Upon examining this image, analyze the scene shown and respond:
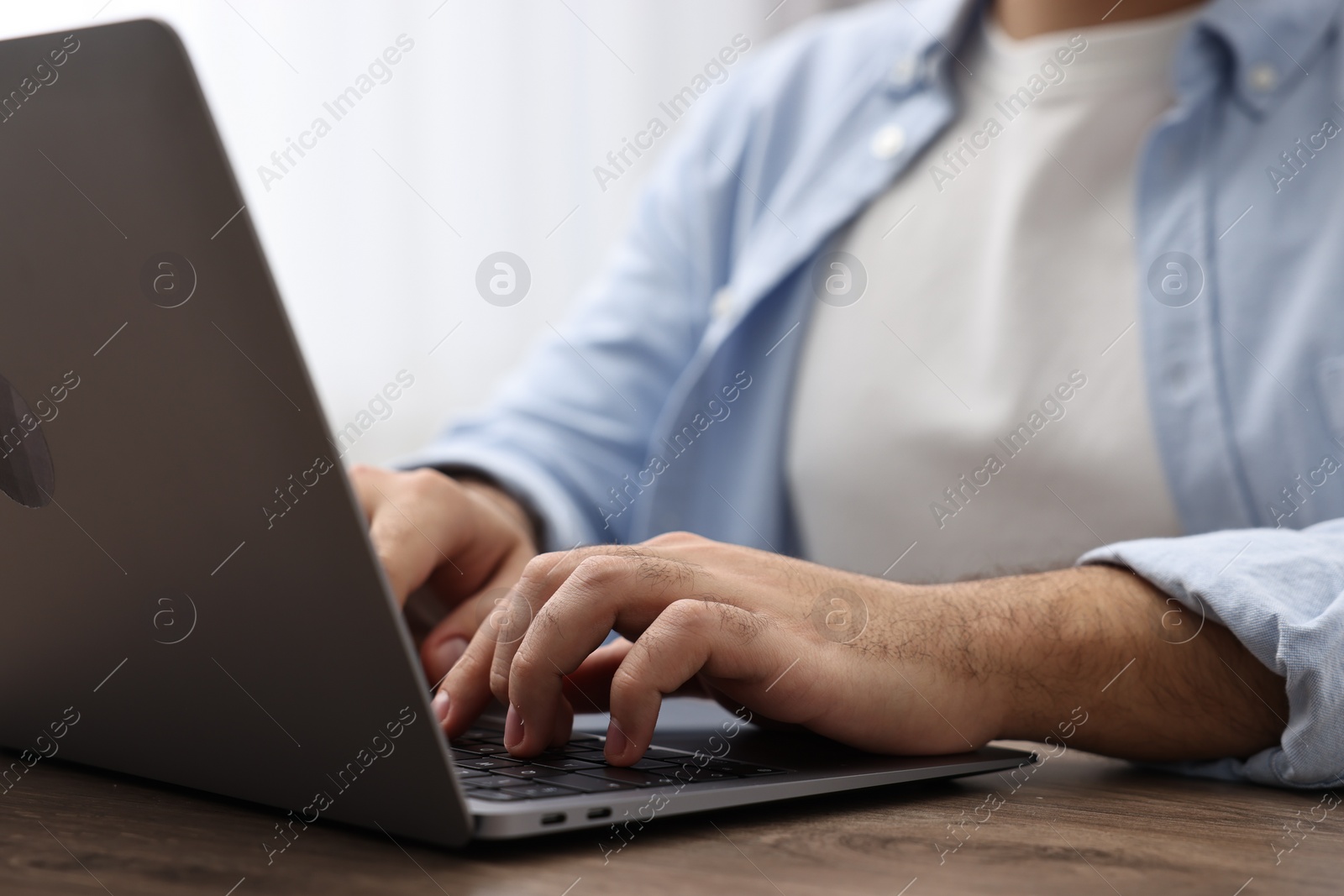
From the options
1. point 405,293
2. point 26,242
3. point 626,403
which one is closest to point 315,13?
point 405,293

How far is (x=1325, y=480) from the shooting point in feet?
2.87

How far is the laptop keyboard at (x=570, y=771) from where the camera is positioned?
16.6 inches

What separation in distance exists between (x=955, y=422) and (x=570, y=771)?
26.1 inches

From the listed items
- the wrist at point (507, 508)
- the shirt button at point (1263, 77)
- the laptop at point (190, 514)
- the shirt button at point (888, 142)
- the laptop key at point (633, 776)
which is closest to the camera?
the laptop at point (190, 514)

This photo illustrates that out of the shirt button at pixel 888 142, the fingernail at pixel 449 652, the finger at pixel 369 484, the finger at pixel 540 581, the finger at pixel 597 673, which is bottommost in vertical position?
the finger at pixel 597 673

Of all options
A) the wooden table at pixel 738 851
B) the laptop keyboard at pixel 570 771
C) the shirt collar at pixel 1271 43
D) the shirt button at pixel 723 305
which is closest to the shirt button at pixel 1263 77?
the shirt collar at pixel 1271 43

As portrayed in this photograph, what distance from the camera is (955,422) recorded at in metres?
1.03

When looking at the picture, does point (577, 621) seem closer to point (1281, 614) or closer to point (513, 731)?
point (513, 731)

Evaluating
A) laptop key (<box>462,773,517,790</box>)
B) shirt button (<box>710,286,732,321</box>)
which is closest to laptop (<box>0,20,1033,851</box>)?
laptop key (<box>462,773,517,790</box>)

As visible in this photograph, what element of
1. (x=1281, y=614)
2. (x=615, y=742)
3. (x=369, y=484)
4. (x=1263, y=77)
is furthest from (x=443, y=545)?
(x=1263, y=77)

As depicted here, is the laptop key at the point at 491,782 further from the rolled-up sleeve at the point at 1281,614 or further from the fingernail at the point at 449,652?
the rolled-up sleeve at the point at 1281,614

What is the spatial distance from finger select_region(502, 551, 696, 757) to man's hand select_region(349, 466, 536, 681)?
0.58 ft

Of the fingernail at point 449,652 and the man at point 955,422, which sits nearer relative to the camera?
the man at point 955,422

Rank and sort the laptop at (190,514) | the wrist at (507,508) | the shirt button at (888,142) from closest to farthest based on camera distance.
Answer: the laptop at (190,514) < the wrist at (507,508) < the shirt button at (888,142)
